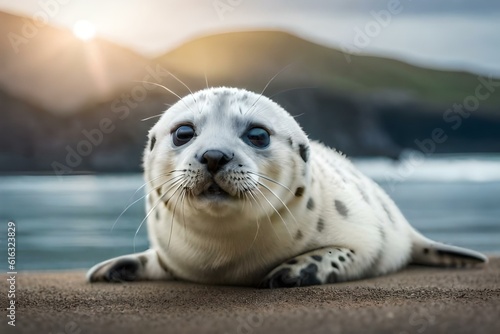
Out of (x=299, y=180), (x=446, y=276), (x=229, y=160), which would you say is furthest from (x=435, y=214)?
(x=229, y=160)

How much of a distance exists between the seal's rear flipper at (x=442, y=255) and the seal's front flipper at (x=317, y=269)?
36.8 inches

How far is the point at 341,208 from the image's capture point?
13.6 feet

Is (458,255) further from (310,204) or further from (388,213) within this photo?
(310,204)

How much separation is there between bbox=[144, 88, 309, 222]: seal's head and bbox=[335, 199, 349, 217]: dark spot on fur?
398 millimetres

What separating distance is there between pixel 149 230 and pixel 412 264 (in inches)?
63.3

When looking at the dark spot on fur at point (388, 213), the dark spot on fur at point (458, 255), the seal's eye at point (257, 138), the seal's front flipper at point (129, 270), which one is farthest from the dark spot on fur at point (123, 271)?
the dark spot on fur at point (458, 255)

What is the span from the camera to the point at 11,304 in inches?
121

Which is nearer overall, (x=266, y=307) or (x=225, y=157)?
(x=266, y=307)

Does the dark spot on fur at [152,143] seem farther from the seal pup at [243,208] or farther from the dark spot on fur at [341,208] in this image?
the dark spot on fur at [341,208]

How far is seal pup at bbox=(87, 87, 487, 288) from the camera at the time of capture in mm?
3305

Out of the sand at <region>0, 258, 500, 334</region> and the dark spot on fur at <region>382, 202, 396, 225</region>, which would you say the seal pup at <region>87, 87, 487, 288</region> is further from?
the dark spot on fur at <region>382, 202, 396, 225</region>

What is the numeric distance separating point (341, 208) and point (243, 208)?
92 centimetres

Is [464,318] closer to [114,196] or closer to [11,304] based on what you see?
[11,304]

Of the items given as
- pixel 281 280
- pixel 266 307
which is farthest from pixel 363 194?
pixel 266 307
